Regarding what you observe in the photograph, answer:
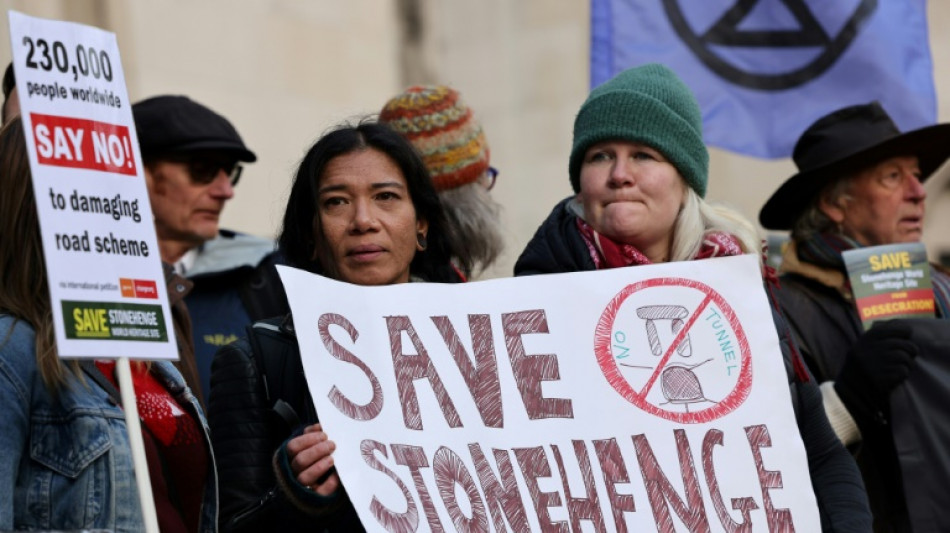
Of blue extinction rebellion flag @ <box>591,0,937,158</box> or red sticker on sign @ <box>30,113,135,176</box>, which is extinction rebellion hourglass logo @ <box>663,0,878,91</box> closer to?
blue extinction rebellion flag @ <box>591,0,937,158</box>

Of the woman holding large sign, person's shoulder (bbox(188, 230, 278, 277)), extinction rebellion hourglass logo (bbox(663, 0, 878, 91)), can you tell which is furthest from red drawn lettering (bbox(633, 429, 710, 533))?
extinction rebellion hourglass logo (bbox(663, 0, 878, 91))

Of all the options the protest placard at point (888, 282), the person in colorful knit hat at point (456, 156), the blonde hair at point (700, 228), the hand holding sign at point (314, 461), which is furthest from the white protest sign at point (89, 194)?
the protest placard at point (888, 282)

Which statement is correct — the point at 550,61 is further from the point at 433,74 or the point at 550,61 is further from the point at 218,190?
the point at 218,190

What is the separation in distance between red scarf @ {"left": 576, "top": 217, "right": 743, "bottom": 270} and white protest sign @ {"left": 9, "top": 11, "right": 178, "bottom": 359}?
1.10 meters

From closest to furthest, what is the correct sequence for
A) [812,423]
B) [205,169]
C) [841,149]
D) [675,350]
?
[675,350]
[812,423]
[841,149]
[205,169]

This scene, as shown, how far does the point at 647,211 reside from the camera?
4395mm

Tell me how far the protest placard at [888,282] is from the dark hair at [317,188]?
4.96 feet

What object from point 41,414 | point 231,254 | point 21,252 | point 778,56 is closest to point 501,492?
point 41,414

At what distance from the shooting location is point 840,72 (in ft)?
21.9

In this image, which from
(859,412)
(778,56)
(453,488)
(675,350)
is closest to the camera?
(453,488)

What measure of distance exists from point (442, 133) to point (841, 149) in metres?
1.27

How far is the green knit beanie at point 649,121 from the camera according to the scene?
14.5 feet

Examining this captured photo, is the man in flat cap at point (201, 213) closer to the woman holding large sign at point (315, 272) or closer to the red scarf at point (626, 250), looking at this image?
the woman holding large sign at point (315, 272)

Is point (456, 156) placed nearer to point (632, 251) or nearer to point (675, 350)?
point (632, 251)
